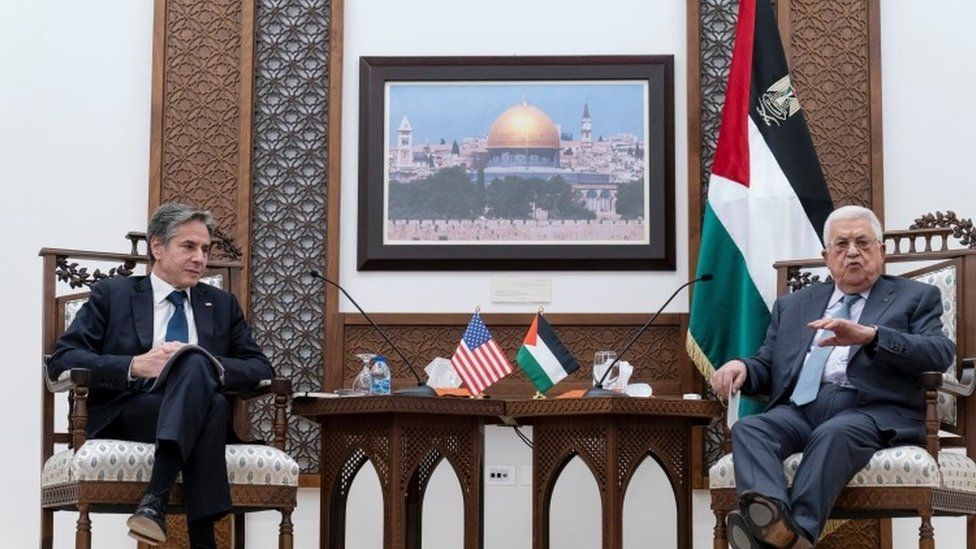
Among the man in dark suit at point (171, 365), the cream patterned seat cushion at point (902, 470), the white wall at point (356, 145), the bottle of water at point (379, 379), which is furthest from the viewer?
the white wall at point (356, 145)

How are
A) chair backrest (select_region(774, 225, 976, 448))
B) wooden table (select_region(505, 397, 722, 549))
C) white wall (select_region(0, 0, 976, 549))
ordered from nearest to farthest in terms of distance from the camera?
wooden table (select_region(505, 397, 722, 549)) < chair backrest (select_region(774, 225, 976, 448)) < white wall (select_region(0, 0, 976, 549))

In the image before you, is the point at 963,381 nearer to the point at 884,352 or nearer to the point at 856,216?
the point at 884,352

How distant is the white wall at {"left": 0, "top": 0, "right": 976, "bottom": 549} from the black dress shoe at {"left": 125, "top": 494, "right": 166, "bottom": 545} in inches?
66.3

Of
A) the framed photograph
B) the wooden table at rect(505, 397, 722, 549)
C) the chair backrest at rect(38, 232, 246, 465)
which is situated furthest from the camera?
the framed photograph

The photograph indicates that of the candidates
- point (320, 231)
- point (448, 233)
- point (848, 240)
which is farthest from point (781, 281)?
point (320, 231)

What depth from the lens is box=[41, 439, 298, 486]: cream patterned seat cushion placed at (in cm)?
406

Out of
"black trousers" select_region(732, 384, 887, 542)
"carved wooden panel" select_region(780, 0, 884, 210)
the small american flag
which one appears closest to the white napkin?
the small american flag

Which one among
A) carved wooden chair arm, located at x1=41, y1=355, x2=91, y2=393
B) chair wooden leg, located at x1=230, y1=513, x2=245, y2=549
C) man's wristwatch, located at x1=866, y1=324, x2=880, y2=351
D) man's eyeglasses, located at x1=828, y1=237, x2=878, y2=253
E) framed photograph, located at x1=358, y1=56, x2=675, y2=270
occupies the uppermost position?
framed photograph, located at x1=358, y1=56, x2=675, y2=270

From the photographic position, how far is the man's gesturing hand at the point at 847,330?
4.02m

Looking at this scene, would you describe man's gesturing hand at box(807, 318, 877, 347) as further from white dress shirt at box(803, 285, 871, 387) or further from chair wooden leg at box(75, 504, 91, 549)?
chair wooden leg at box(75, 504, 91, 549)

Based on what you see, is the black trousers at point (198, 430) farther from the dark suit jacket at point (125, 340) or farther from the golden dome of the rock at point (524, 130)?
the golden dome of the rock at point (524, 130)

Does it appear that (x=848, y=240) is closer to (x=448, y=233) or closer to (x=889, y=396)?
(x=889, y=396)

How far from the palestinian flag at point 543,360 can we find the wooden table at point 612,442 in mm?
353

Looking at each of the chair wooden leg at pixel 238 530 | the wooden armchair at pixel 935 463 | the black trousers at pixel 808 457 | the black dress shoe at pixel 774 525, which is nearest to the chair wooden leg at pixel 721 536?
the wooden armchair at pixel 935 463
